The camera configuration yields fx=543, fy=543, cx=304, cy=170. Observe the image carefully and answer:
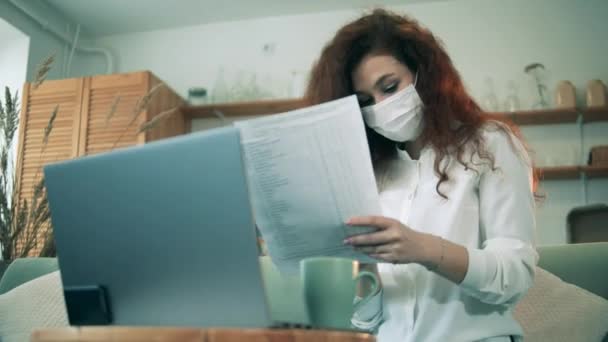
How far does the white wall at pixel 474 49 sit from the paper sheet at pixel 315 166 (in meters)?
3.26

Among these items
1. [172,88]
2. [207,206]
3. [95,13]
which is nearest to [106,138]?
[172,88]

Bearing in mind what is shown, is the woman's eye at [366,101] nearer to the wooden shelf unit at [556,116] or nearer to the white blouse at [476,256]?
the white blouse at [476,256]

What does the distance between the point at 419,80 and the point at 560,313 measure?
64 cm

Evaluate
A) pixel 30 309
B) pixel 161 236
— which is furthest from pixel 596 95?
pixel 161 236

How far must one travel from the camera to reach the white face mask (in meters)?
1.21

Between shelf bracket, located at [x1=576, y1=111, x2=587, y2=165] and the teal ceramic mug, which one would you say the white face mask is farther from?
shelf bracket, located at [x1=576, y1=111, x2=587, y2=165]

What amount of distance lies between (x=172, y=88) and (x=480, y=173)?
12.3 feet

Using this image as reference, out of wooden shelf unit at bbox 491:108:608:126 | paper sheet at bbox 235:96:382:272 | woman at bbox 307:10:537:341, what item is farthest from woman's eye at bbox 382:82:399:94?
wooden shelf unit at bbox 491:108:608:126

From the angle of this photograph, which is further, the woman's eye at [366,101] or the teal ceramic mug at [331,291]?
the woman's eye at [366,101]

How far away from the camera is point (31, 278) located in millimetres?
1677

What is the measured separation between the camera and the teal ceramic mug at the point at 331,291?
67 cm

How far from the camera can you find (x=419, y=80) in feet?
4.15

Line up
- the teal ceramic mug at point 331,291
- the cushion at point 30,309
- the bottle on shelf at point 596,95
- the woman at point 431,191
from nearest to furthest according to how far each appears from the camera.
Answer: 1. the teal ceramic mug at point 331,291
2. the woman at point 431,191
3. the cushion at point 30,309
4. the bottle on shelf at point 596,95

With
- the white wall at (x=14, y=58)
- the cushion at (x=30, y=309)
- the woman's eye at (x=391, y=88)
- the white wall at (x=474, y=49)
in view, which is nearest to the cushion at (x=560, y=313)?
the woman's eye at (x=391, y=88)
